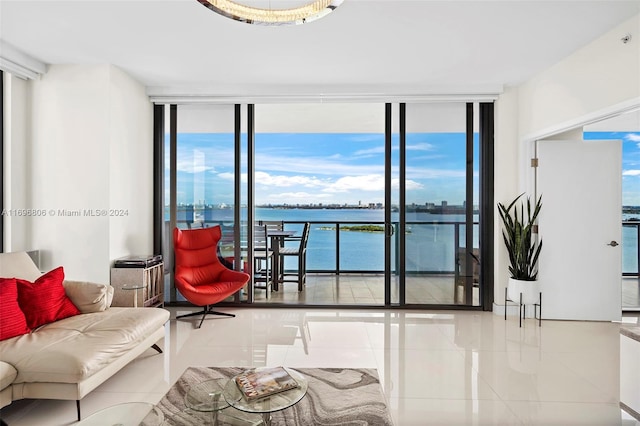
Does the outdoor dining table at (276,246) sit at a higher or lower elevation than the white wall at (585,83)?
lower

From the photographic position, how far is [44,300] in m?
2.80

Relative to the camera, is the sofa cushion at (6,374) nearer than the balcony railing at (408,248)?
Yes

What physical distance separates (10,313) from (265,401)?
1.90 meters

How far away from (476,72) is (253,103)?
255 centimetres

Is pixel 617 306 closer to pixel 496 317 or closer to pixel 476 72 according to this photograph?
pixel 496 317

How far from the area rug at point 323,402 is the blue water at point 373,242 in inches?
83.5

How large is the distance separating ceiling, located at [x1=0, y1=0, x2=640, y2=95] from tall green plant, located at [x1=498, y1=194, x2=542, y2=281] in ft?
4.66

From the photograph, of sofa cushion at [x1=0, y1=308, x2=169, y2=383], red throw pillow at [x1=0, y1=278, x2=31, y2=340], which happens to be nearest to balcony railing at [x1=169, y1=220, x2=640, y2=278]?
sofa cushion at [x1=0, y1=308, x2=169, y2=383]

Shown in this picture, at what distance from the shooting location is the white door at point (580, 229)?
423 centimetres

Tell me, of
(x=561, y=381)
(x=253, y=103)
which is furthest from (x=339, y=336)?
(x=253, y=103)

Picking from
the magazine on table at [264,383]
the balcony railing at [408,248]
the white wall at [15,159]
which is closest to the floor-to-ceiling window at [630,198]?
the balcony railing at [408,248]

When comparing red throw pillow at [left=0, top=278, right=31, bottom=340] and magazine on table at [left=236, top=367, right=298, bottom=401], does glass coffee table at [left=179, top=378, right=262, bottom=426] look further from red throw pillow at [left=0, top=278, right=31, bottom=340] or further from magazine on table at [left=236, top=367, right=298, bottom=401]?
red throw pillow at [left=0, top=278, right=31, bottom=340]

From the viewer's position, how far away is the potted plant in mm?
4137

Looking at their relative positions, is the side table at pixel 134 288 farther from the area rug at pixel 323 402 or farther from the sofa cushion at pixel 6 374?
the sofa cushion at pixel 6 374
